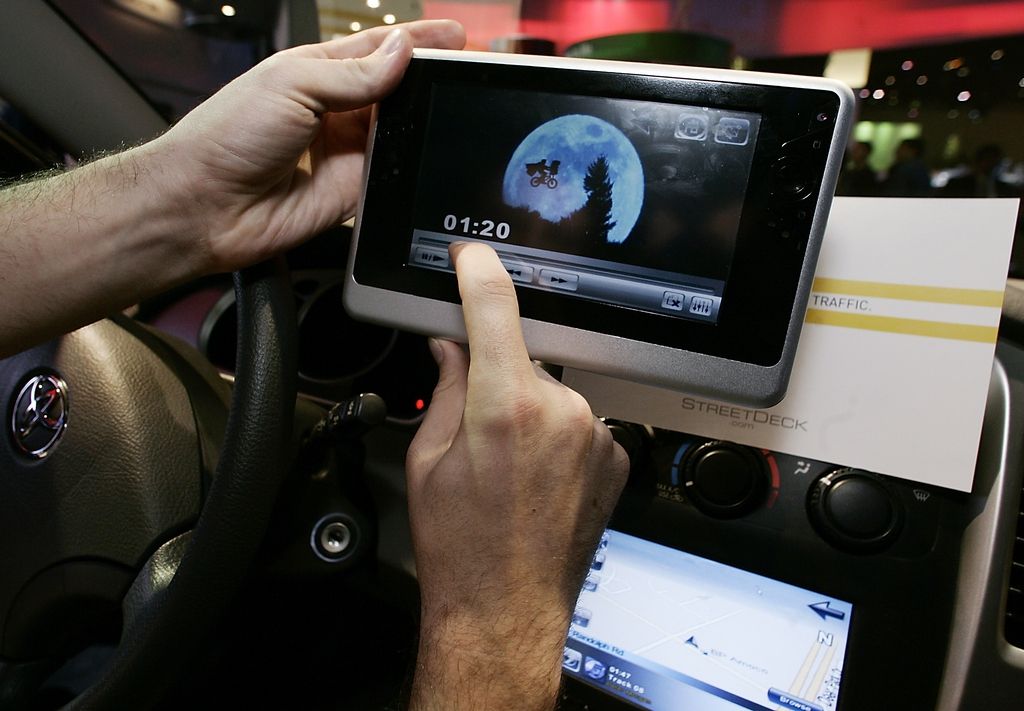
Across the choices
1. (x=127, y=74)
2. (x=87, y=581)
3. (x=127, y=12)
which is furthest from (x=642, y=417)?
(x=127, y=12)

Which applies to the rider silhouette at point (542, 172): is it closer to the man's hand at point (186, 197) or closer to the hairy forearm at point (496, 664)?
the man's hand at point (186, 197)

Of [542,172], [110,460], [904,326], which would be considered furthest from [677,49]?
[110,460]

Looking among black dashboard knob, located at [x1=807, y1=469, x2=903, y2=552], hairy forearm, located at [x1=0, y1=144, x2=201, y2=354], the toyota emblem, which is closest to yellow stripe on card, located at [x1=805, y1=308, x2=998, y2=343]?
black dashboard knob, located at [x1=807, y1=469, x2=903, y2=552]

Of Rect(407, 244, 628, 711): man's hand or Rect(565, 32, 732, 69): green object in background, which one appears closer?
Rect(407, 244, 628, 711): man's hand

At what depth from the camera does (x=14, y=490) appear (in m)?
0.76

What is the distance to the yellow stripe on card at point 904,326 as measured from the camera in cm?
57

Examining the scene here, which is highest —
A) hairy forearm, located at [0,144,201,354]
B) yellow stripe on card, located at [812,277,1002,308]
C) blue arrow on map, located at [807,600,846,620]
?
yellow stripe on card, located at [812,277,1002,308]

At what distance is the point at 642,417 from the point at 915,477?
0.25m

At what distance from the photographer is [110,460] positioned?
740 millimetres

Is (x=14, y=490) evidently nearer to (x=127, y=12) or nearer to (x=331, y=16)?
(x=331, y=16)

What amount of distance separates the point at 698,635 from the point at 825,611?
0.13 m

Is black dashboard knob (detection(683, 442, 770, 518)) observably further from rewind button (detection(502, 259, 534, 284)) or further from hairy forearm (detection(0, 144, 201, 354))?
hairy forearm (detection(0, 144, 201, 354))

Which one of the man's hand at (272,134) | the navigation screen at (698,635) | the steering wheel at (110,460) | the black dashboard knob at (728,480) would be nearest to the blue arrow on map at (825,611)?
the navigation screen at (698,635)

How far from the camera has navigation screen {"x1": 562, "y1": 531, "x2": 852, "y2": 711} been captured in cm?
66
